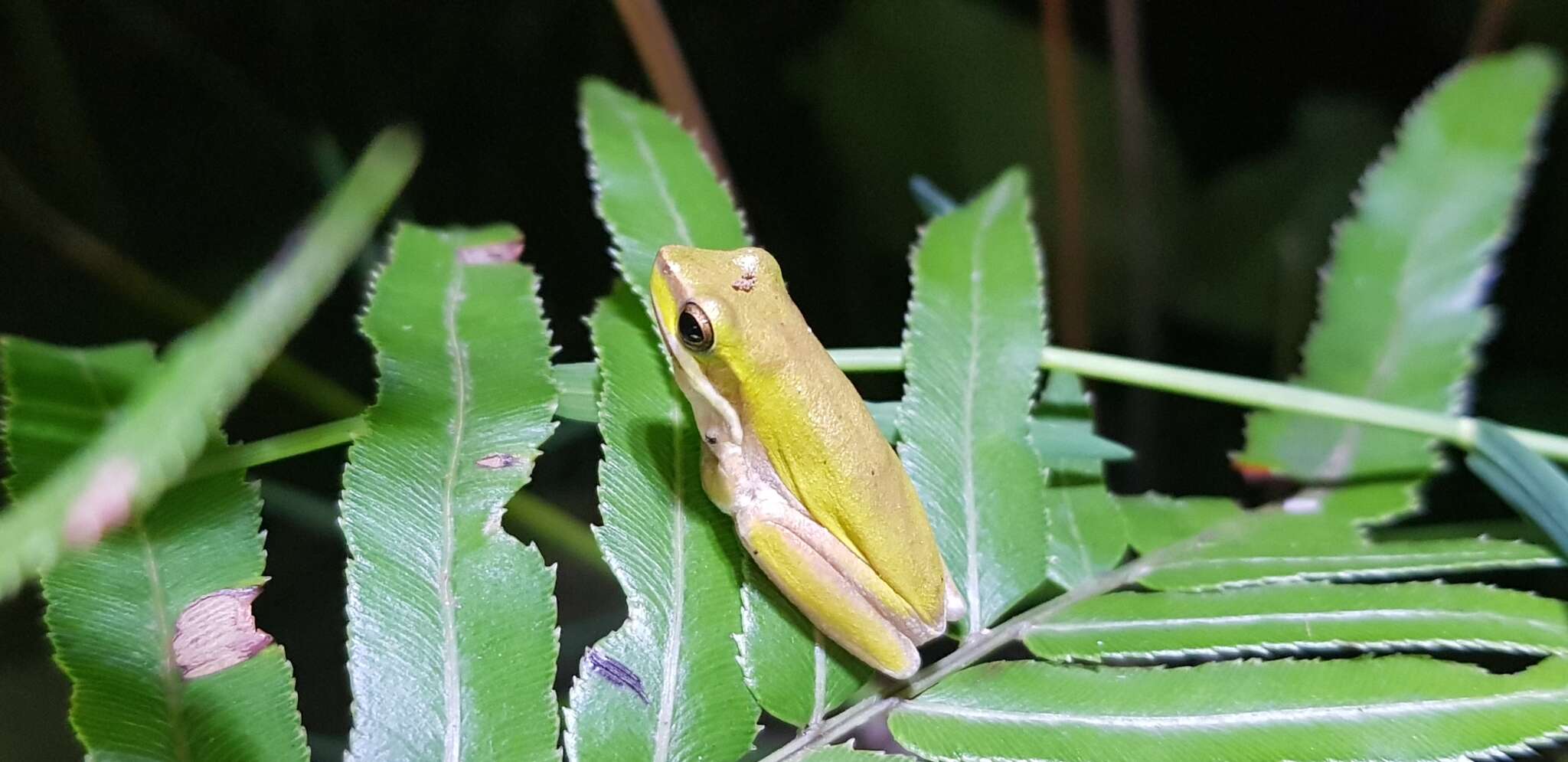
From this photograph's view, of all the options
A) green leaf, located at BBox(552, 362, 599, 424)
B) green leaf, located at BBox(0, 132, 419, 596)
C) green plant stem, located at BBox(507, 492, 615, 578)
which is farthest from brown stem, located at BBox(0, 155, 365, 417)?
green leaf, located at BBox(0, 132, 419, 596)

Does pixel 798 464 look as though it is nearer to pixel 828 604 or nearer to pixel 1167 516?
pixel 828 604

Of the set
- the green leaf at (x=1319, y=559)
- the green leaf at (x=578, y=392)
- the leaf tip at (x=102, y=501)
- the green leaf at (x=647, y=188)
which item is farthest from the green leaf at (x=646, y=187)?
the leaf tip at (x=102, y=501)

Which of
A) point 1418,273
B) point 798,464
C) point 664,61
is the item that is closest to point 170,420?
point 798,464

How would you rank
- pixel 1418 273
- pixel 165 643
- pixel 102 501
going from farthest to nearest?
pixel 1418 273 → pixel 165 643 → pixel 102 501

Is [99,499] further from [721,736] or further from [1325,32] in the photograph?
[1325,32]

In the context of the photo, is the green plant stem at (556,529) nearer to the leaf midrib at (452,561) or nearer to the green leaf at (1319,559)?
the leaf midrib at (452,561)

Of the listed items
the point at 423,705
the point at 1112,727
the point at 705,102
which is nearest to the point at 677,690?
the point at 423,705

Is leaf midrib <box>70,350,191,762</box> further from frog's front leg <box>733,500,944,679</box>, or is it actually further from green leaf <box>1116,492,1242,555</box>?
green leaf <box>1116,492,1242,555</box>
